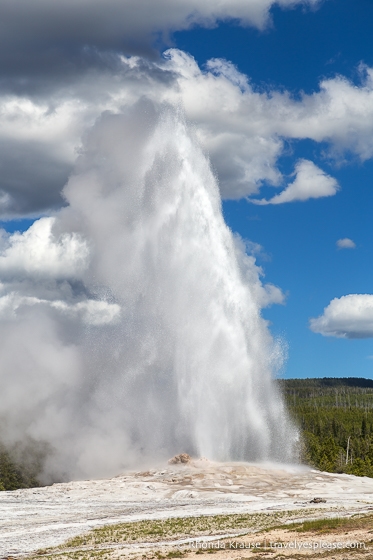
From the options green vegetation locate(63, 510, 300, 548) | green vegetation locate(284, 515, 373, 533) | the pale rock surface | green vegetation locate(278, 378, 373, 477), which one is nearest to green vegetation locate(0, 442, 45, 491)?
the pale rock surface

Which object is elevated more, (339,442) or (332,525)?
(339,442)

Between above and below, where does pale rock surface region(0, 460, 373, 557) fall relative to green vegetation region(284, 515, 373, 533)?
above

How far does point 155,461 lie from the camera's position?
59688mm

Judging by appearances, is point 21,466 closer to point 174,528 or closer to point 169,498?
point 169,498

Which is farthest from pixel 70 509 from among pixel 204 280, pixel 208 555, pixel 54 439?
pixel 54 439

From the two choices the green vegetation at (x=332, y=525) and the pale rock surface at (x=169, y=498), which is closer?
the green vegetation at (x=332, y=525)

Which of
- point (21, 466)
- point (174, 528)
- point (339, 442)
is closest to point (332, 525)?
point (174, 528)

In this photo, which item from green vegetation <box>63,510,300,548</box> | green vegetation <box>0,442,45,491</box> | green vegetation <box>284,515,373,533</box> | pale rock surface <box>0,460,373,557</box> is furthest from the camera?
green vegetation <box>0,442,45,491</box>

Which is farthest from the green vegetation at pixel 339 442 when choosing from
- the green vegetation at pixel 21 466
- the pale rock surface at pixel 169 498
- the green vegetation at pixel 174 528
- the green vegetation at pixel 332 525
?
the green vegetation at pixel 332 525

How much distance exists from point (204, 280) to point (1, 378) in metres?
48.0

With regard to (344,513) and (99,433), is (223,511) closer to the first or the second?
(344,513)

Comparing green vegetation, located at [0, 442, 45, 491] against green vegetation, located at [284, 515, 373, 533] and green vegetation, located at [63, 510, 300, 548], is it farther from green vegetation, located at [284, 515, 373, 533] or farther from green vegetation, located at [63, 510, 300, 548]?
green vegetation, located at [284, 515, 373, 533]

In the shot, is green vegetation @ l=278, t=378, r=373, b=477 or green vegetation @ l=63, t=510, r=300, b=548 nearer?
green vegetation @ l=63, t=510, r=300, b=548

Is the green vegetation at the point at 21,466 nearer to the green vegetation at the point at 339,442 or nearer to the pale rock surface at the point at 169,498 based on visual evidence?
the pale rock surface at the point at 169,498
